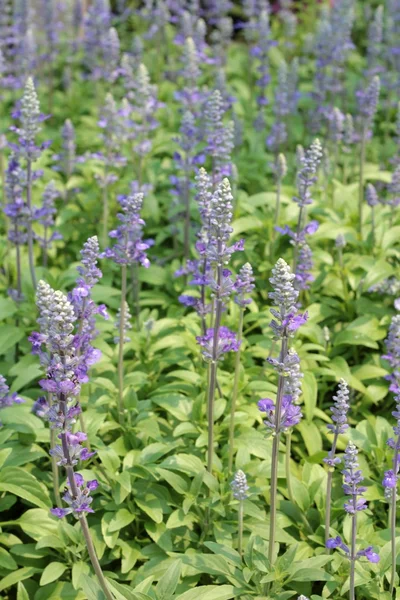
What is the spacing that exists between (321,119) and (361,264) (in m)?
4.33

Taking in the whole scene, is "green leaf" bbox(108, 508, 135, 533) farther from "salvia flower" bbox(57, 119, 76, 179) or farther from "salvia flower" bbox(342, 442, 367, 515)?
"salvia flower" bbox(57, 119, 76, 179)

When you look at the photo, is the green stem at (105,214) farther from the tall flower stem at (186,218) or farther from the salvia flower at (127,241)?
the salvia flower at (127,241)

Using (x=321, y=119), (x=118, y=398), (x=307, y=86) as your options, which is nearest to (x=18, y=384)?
(x=118, y=398)

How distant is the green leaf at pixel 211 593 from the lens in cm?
446

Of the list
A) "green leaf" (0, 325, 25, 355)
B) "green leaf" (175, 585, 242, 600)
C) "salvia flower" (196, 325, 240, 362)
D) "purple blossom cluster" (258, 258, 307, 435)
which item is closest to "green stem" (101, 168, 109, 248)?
"green leaf" (0, 325, 25, 355)

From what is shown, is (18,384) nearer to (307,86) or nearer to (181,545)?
(181,545)

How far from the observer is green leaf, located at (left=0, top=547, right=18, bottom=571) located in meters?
4.91

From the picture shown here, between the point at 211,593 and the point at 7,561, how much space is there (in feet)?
4.49

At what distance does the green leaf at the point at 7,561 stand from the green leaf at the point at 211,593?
1.16 m

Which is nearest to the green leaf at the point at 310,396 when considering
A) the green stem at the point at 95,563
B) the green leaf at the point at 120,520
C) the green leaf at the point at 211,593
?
the green leaf at the point at 120,520

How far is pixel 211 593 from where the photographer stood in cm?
449

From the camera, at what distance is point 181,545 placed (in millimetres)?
5297

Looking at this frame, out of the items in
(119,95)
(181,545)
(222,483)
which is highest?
(119,95)

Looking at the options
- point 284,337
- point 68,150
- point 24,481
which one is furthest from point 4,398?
point 68,150
